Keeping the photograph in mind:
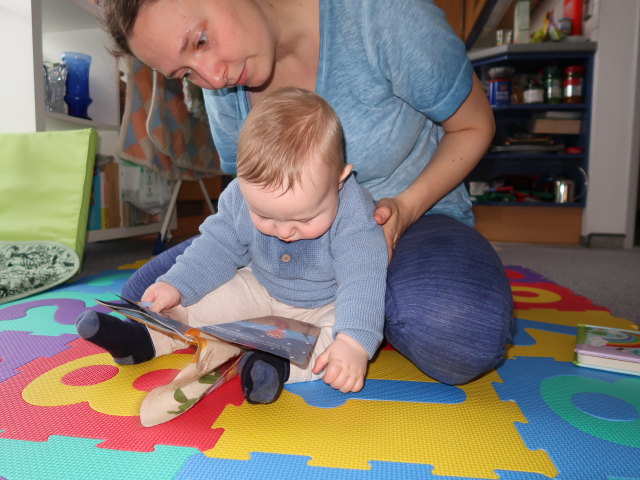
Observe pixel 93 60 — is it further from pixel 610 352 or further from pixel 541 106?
pixel 541 106

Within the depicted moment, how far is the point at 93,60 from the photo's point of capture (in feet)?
6.21

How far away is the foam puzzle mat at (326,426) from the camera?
0.48m

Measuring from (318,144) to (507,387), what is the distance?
42 cm

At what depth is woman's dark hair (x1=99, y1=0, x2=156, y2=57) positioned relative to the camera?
2.09 ft

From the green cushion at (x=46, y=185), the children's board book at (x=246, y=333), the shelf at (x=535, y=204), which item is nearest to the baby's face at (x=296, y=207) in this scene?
the children's board book at (x=246, y=333)

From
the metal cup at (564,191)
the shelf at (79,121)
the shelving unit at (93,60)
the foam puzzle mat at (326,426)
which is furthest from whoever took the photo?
the metal cup at (564,191)

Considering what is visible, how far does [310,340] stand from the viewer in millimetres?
640

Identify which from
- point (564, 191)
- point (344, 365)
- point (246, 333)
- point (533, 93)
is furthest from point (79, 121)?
point (564, 191)

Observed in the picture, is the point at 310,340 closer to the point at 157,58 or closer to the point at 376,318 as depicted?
the point at 376,318

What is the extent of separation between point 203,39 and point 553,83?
94.2 inches

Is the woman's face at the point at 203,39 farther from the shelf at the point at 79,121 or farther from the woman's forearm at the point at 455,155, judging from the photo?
the shelf at the point at 79,121

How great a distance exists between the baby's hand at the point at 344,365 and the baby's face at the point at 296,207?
153 millimetres

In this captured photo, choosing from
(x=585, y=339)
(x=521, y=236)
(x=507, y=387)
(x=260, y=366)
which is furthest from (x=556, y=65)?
(x=260, y=366)

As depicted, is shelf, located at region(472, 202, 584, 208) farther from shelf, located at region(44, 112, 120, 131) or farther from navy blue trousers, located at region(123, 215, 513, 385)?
navy blue trousers, located at region(123, 215, 513, 385)
